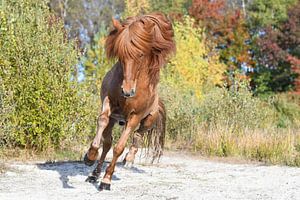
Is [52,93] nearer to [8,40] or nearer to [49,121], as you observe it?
[49,121]

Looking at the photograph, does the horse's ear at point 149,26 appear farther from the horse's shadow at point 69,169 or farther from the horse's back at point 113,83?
the horse's shadow at point 69,169

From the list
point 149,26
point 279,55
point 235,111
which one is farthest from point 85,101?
point 279,55

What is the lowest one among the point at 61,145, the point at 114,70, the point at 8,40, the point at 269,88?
the point at 61,145

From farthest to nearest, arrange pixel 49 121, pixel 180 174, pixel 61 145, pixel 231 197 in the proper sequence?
pixel 61 145
pixel 49 121
pixel 180 174
pixel 231 197

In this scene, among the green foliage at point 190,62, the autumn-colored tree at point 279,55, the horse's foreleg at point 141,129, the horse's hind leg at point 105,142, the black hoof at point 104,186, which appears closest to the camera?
the black hoof at point 104,186

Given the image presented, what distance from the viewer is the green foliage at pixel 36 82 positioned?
1041 cm

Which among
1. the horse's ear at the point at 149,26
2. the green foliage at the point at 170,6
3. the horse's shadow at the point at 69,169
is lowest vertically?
the horse's shadow at the point at 69,169

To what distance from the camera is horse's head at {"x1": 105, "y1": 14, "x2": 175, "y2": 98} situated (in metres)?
6.34

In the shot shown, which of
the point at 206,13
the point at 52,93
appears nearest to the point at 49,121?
the point at 52,93

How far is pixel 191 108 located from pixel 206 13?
61.4 feet

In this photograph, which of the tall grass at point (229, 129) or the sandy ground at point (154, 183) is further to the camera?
the tall grass at point (229, 129)

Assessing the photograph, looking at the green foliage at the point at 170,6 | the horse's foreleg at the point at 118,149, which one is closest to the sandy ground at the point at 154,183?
the horse's foreleg at the point at 118,149

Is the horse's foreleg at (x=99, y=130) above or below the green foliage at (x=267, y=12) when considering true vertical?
below

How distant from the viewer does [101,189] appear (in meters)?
6.64
